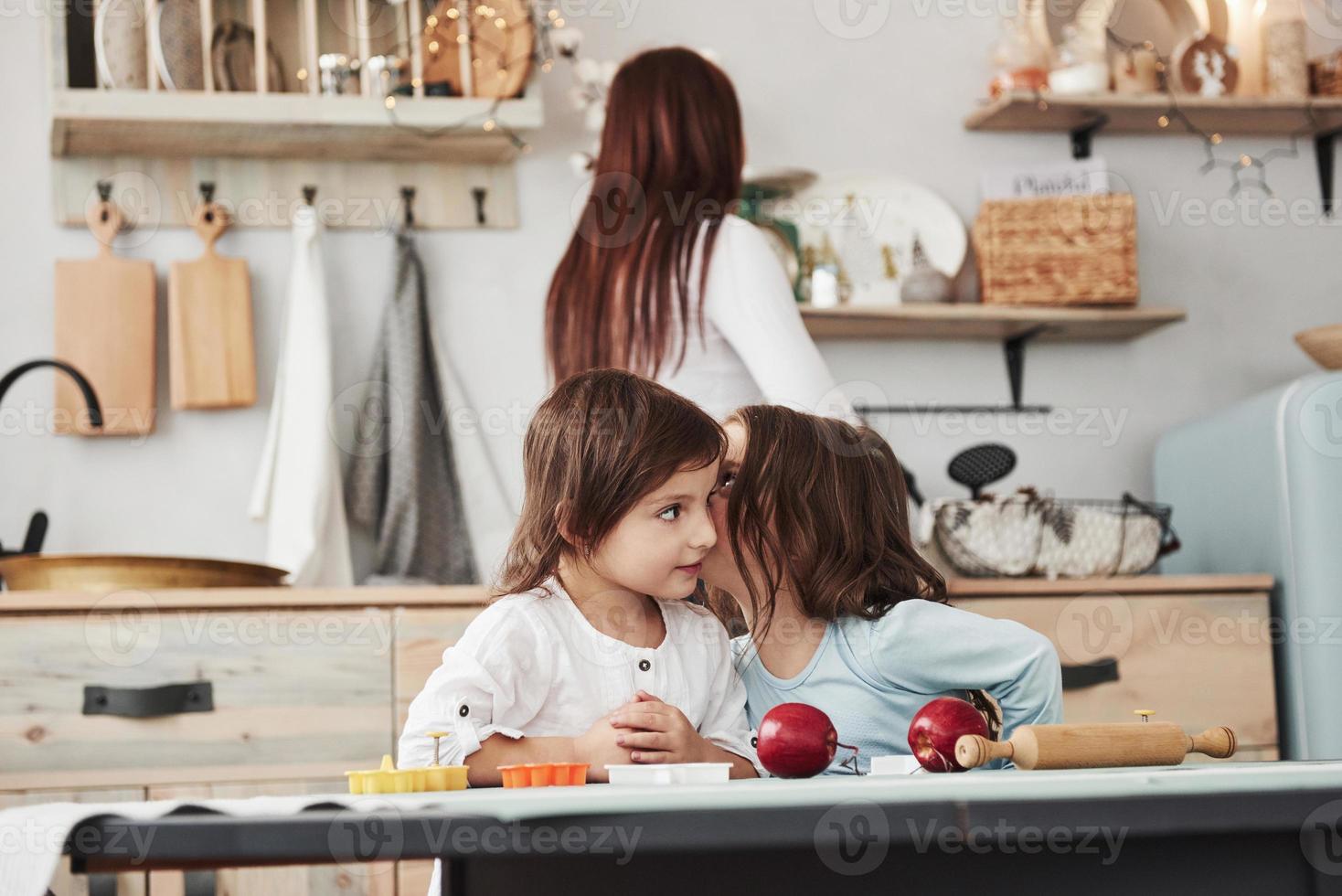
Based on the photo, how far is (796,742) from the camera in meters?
0.89

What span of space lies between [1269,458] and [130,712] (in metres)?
1.68

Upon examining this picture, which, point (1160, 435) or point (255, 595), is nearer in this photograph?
point (255, 595)

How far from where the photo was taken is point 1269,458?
221 cm

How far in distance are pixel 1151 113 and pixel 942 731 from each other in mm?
2061

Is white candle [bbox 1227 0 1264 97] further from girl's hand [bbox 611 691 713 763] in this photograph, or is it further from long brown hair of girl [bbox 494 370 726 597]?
girl's hand [bbox 611 691 713 763]

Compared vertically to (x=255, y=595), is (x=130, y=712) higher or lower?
lower

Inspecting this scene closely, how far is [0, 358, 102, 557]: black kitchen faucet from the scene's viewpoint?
84.4 inches

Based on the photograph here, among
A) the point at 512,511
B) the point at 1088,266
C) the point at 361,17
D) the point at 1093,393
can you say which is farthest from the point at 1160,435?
the point at 361,17

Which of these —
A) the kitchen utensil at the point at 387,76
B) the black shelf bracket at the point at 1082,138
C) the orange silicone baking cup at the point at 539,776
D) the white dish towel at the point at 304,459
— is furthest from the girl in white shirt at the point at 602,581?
the black shelf bracket at the point at 1082,138

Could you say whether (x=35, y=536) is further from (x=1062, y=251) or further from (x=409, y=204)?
(x=1062, y=251)

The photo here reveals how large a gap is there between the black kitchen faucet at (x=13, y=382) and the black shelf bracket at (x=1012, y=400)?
1298 millimetres

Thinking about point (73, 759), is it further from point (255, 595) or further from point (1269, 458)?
point (1269, 458)

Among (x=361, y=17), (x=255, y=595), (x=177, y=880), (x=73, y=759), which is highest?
(x=361, y=17)

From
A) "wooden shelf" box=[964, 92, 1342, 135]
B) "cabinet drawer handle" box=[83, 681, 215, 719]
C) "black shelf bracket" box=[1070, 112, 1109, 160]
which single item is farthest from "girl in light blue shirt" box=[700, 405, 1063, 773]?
"black shelf bracket" box=[1070, 112, 1109, 160]
